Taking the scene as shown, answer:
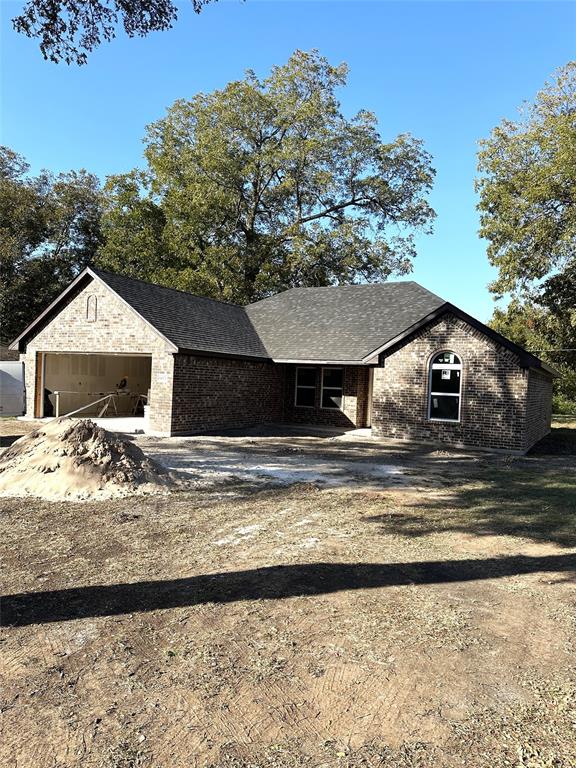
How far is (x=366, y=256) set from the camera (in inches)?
1451

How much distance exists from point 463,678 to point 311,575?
2044 millimetres

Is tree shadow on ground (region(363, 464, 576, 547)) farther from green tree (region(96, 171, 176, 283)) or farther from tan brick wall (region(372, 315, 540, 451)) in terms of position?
green tree (region(96, 171, 176, 283))

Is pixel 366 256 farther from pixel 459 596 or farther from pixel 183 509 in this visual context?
pixel 459 596

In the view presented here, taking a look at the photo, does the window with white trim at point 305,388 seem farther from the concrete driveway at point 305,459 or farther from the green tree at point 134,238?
the green tree at point 134,238

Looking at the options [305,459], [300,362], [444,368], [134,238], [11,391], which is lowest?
[305,459]

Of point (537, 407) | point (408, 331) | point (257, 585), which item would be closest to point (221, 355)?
point (408, 331)

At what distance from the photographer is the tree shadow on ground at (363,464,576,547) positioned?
24.1 ft

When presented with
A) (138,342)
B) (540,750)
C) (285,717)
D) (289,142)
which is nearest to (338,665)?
(285,717)

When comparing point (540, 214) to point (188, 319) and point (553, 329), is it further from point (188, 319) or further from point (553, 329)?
point (188, 319)

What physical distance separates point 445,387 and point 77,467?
11.5 m

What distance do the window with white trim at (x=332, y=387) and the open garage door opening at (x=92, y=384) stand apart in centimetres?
690

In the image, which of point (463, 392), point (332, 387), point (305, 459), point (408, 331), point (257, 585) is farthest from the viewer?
point (332, 387)

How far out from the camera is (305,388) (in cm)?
2239

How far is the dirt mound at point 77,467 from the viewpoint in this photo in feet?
29.1
